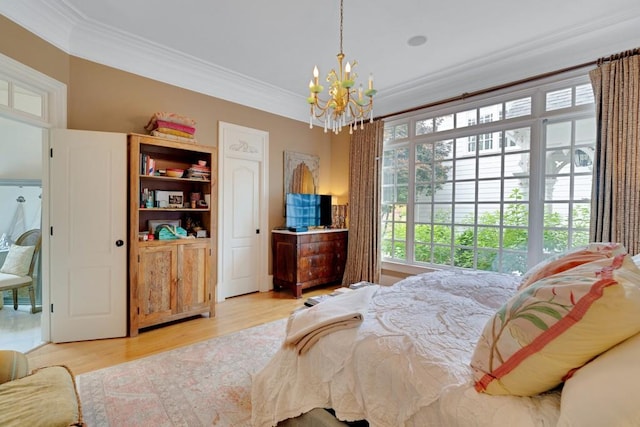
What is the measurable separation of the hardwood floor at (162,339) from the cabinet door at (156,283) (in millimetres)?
181

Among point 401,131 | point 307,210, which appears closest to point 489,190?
point 401,131

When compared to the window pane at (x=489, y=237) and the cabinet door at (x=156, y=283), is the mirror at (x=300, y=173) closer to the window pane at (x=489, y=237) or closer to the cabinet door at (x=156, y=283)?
the cabinet door at (x=156, y=283)

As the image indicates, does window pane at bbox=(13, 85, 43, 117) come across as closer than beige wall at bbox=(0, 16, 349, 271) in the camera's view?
Yes

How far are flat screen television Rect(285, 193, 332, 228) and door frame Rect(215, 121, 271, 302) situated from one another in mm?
374

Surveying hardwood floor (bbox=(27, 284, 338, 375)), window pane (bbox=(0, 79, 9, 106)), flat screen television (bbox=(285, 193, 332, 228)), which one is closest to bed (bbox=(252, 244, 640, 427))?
hardwood floor (bbox=(27, 284, 338, 375))

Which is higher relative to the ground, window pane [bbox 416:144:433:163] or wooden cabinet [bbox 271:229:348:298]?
window pane [bbox 416:144:433:163]

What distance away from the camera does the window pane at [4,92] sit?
2.40m

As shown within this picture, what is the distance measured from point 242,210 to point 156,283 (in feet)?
5.36

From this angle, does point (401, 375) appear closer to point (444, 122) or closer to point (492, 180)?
point (492, 180)

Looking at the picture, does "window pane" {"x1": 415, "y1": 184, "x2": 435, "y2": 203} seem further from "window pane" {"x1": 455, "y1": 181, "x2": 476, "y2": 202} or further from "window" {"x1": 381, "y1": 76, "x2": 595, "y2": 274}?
"window pane" {"x1": 455, "y1": 181, "x2": 476, "y2": 202}

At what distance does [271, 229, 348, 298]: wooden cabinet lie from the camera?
4.38 metres

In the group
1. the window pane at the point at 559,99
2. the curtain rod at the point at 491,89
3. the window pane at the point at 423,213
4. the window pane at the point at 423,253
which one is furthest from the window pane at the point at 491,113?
the window pane at the point at 423,253

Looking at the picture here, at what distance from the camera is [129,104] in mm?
3348

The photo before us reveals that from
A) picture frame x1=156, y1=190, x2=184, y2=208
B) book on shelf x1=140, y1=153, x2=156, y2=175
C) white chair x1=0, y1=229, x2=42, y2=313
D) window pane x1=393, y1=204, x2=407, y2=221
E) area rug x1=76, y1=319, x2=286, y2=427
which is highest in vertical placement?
book on shelf x1=140, y1=153, x2=156, y2=175
